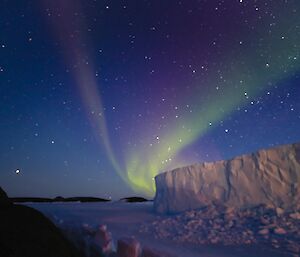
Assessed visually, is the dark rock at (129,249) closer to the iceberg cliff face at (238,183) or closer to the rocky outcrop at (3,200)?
the rocky outcrop at (3,200)

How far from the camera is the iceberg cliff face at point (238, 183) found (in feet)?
29.4

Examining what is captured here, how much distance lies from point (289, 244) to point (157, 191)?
7747mm

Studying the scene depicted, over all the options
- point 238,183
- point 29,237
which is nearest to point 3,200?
point 29,237

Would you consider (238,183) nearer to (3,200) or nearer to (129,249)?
(129,249)

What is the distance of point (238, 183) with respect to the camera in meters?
10.3

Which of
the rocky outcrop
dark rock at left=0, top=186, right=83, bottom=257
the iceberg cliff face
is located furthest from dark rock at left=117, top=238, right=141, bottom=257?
the iceberg cliff face

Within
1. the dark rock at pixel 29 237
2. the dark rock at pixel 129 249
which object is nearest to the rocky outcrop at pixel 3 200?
the dark rock at pixel 29 237

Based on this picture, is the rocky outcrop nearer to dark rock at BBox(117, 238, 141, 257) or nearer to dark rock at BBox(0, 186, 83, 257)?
dark rock at BBox(0, 186, 83, 257)

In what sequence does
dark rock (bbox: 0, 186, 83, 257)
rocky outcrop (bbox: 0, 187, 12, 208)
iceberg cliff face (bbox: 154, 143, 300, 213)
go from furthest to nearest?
iceberg cliff face (bbox: 154, 143, 300, 213) < rocky outcrop (bbox: 0, 187, 12, 208) < dark rock (bbox: 0, 186, 83, 257)

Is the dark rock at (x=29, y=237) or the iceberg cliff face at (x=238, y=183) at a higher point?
the iceberg cliff face at (x=238, y=183)

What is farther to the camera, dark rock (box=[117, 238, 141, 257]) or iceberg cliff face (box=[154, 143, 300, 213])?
iceberg cliff face (box=[154, 143, 300, 213])

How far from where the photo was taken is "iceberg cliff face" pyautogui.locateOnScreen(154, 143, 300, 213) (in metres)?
8.96

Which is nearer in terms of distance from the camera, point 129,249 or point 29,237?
point 129,249

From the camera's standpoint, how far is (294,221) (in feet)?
24.1
